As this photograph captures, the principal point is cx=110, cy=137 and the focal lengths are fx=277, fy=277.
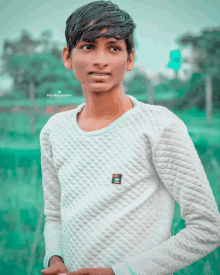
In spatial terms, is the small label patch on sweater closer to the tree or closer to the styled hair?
the styled hair

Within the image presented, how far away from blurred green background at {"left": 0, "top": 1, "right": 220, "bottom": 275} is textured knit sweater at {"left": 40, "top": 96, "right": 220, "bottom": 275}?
0.96 meters

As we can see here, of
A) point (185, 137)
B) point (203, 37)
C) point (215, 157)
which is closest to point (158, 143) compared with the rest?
point (185, 137)

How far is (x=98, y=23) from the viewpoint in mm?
598

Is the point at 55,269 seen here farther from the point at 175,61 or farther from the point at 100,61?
the point at 175,61

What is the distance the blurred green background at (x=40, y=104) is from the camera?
1.61 m

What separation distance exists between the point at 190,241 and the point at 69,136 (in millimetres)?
380

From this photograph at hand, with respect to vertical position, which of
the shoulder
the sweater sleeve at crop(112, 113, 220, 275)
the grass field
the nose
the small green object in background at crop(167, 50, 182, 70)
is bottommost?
the grass field

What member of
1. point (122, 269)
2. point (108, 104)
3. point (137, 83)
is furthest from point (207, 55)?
point (122, 269)

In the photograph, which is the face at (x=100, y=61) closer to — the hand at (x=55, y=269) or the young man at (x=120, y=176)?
the young man at (x=120, y=176)

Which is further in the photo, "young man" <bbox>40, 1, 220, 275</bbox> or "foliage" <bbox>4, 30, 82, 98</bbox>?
"foliage" <bbox>4, 30, 82, 98</bbox>

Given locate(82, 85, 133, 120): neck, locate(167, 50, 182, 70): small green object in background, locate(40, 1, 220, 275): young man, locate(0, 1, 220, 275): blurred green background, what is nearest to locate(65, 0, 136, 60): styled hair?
locate(40, 1, 220, 275): young man

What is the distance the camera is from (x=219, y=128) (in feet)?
5.59

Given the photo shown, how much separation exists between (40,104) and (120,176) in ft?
4.27

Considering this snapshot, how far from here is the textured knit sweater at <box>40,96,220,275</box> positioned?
0.58 metres
